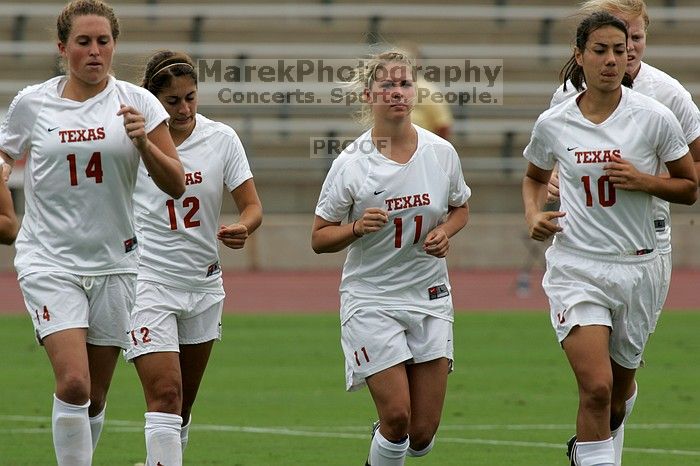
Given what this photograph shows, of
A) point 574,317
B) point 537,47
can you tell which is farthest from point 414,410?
point 537,47

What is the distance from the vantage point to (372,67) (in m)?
7.25

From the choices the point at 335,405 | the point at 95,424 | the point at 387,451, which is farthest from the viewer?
the point at 335,405

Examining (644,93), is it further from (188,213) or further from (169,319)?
(169,319)

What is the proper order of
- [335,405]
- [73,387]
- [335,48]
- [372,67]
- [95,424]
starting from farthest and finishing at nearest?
[335,48] < [335,405] < [95,424] < [372,67] < [73,387]

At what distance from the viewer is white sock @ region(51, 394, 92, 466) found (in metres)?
6.75

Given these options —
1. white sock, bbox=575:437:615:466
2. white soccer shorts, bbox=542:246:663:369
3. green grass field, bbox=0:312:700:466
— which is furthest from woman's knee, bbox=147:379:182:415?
white sock, bbox=575:437:615:466

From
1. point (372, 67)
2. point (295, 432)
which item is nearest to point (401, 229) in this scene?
point (372, 67)

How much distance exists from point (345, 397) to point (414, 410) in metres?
4.00

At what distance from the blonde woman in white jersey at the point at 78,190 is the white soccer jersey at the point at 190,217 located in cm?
50

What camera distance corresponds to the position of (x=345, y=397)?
437 inches

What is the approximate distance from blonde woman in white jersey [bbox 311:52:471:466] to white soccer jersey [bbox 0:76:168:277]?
1010 mm

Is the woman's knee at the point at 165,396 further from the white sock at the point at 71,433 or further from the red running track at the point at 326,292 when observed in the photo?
the red running track at the point at 326,292

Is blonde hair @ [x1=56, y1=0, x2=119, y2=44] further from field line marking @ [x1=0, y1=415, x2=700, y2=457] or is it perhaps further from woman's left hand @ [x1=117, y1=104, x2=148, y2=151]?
field line marking @ [x1=0, y1=415, x2=700, y2=457]

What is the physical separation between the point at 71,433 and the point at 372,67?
2314 millimetres
